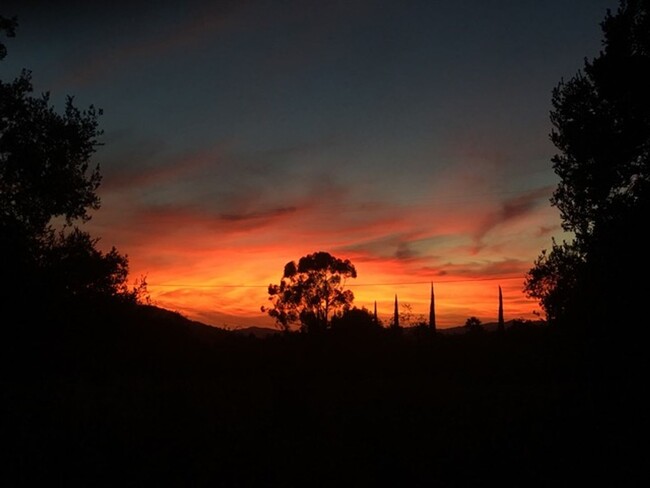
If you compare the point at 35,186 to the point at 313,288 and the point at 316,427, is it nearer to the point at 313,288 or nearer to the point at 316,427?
the point at 316,427

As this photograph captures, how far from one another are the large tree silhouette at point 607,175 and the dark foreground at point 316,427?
1299mm

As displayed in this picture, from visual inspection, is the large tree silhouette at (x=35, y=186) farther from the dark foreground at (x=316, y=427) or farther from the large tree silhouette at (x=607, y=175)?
the large tree silhouette at (x=607, y=175)

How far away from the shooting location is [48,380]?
1950 centimetres

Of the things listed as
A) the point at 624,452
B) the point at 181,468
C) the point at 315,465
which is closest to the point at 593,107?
the point at 624,452

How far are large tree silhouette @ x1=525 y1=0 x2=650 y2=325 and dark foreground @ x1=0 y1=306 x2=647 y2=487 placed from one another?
4.26 ft

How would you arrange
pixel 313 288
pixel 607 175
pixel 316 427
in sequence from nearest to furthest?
pixel 316 427 < pixel 607 175 < pixel 313 288

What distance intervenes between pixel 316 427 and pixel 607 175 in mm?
11699

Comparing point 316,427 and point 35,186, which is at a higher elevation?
point 35,186

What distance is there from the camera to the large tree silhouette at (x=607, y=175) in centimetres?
1305

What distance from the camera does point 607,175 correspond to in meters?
18.0

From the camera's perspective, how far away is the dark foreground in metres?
10.0

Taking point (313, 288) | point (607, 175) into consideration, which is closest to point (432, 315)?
point (313, 288)

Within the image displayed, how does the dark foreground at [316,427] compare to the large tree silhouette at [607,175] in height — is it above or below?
below

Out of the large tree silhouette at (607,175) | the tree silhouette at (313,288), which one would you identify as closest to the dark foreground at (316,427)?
the large tree silhouette at (607,175)
